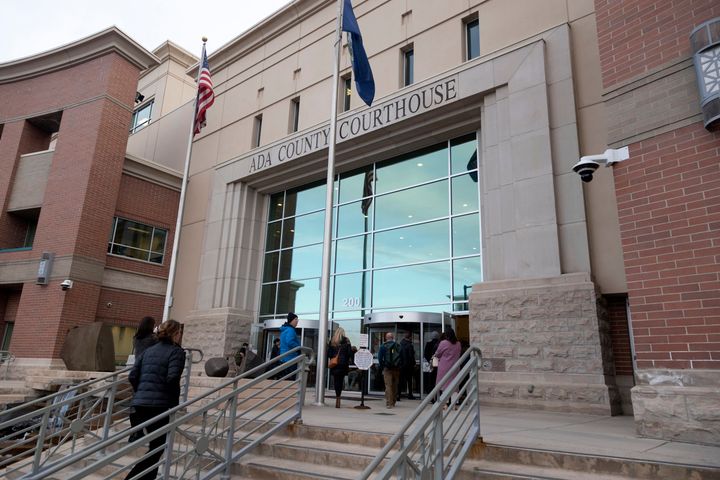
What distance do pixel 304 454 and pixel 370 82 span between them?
354 inches

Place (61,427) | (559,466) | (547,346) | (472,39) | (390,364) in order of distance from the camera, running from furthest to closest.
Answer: (472,39) → (390,364) → (547,346) → (61,427) → (559,466)

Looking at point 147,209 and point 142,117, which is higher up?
point 142,117

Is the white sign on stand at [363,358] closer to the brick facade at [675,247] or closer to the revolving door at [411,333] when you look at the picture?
the revolving door at [411,333]

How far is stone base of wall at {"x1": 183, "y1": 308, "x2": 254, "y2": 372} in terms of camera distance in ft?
56.5

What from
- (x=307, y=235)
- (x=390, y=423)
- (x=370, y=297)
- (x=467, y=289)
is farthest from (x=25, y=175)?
(x=390, y=423)

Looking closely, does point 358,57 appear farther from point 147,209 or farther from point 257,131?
point 147,209

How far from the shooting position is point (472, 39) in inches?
560

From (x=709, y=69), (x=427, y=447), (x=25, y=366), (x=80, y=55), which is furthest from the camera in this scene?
(x=80, y=55)

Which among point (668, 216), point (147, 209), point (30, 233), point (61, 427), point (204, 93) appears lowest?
point (61, 427)

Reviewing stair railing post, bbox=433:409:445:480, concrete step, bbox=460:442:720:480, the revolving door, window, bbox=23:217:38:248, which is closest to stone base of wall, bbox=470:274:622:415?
the revolving door

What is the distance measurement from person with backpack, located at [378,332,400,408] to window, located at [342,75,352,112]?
947 cm

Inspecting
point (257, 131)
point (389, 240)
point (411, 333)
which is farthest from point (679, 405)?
point (257, 131)

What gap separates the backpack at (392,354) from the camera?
10289 mm

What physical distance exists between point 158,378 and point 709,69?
794 cm
